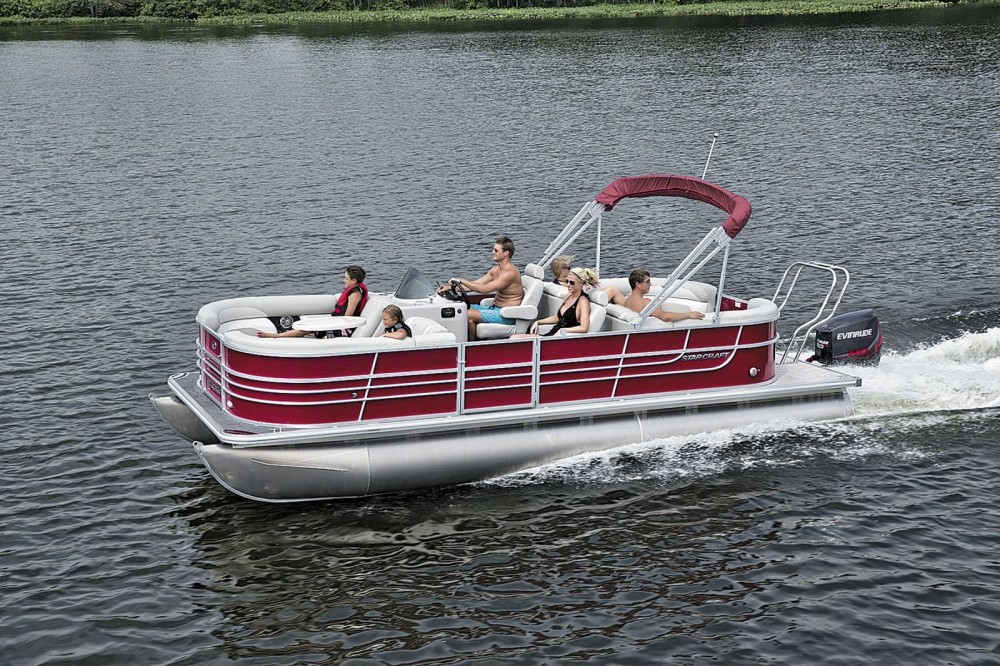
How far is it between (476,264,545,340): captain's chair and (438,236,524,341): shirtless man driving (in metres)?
0.09

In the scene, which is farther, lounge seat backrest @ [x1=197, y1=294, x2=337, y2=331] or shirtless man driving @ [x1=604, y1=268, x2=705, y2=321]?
shirtless man driving @ [x1=604, y1=268, x2=705, y2=321]

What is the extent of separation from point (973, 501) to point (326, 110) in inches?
1337

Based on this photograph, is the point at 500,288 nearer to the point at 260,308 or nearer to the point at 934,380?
the point at 260,308

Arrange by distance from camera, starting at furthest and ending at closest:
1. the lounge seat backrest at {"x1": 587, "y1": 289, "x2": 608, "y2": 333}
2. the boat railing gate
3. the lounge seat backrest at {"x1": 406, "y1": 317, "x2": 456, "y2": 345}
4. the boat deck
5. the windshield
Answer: the boat railing gate
the windshield
the lounge seat backrest at {"x1": 587, "y1": 289, "x2": 608, "y2": 333}
the lounge seat backrest at {"x1": 406, "y1": 317, "x2": 456, "y2": 345}
the boat deck

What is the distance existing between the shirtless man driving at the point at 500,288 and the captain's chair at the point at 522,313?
89 millimetres

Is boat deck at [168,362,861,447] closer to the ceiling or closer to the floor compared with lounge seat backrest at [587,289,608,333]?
closer to the floor

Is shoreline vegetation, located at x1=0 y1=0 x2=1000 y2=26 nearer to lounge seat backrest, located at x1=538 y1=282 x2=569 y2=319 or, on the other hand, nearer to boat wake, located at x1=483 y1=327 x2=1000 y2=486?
boat wake, located at x1=483 y1=327 x2=1000 y2=486

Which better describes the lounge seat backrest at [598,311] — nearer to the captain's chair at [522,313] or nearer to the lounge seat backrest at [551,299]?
the lounge seat backrest at [551,299]

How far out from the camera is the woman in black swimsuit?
13.2 metres

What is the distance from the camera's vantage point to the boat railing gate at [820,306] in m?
14.0

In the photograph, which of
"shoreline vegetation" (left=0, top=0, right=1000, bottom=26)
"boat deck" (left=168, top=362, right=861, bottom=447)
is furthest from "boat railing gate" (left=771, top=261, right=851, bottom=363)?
"shoreline vegetation" (left=0, top=0, right=1000, bottom=26)

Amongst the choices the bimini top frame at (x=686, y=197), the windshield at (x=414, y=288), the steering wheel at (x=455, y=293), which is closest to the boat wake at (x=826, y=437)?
the bimini top frame at (x=686, y=197)

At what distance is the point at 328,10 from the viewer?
292 ft

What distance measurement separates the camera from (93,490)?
1305 centimetres
